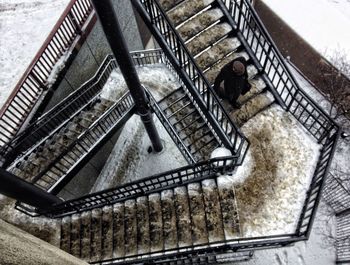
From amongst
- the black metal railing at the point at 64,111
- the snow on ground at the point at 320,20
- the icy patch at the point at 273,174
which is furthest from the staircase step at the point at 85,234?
the snow on ground at the point at 320,20

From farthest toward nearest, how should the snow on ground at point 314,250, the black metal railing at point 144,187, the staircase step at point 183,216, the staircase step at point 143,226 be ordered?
the snow on ground at point 314,250
the staircase step at point 143,226
the staircase step at point 183,216
the black metal railing at point 144,187

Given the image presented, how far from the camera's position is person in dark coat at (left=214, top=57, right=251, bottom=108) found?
7387 millimetres

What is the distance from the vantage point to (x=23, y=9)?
11.6 metres

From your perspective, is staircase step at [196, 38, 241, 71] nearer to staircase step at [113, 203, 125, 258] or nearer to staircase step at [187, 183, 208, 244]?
staircase step at [187, 183, 208, 244]

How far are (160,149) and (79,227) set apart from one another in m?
Result: 3.93

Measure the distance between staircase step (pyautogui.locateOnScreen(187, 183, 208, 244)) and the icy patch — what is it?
2.39 ft

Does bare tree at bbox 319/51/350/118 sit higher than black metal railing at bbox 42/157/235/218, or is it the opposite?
bare tree at bbox 319/51/350/118

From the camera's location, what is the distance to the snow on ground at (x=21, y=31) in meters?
10.6

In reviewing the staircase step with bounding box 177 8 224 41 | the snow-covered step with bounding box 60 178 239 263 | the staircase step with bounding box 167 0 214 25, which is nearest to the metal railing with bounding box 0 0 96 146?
the snow-covered step with bounding box 60 178 239 263

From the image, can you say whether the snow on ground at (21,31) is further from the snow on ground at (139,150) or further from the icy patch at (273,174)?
the icy patch at (273,174)

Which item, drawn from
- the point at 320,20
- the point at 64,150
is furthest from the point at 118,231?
the point at 320,20

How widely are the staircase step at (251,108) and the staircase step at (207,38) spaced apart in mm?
1746

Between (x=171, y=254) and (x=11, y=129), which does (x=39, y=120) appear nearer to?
(x=11, y=129)

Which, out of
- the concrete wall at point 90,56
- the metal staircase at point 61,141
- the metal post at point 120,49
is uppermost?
the concrete wall at point 90,56
